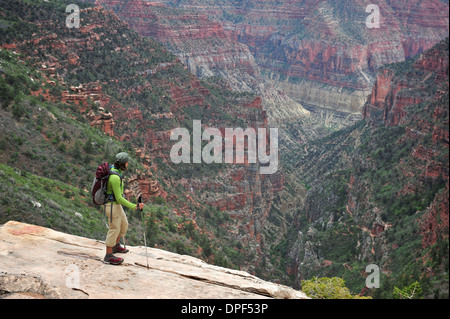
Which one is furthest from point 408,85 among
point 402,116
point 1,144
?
point 1,144

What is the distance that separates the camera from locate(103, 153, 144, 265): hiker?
18.3 meters

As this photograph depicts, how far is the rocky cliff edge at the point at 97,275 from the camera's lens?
16609mm

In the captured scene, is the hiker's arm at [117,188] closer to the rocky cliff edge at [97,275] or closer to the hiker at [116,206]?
the hiker at [116,206]

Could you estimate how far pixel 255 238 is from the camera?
77.7 metres

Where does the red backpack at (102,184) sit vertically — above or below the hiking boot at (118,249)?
above

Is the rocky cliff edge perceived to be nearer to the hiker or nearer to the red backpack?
the hiker

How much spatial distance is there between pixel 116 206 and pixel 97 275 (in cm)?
239

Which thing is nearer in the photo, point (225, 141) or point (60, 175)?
point (60, 175)

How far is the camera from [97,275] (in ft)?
58.6

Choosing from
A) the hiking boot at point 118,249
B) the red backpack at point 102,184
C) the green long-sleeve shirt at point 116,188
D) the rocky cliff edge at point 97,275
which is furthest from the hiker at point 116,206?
the rocky cliff edge at point 97,275

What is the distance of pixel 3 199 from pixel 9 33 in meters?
32.1

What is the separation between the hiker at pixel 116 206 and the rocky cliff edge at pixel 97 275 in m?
0.53

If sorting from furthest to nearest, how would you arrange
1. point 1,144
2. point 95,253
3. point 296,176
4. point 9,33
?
point 296,176
point 9,33
point 1,144
point 95,253

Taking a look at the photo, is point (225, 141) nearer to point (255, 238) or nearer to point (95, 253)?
point (255, 238)
